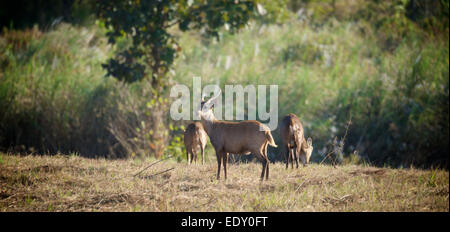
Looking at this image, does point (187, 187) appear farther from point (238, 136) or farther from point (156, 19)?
point (156, 19)

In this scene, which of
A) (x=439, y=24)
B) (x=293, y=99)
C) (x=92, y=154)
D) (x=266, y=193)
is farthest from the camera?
(x=439, y=24)

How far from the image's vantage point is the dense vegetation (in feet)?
38.0

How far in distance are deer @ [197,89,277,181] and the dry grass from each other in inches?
15.1

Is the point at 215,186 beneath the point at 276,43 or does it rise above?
beneath

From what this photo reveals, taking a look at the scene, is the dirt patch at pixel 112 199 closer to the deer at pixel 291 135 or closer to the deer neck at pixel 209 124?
the deer neck at pixel 209 124

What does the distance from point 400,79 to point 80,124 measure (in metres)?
8.23

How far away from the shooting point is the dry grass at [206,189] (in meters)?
5.51

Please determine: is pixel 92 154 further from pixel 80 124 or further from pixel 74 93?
pixel 74 93

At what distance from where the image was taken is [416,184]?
21.7 feet

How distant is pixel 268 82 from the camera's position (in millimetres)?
12531

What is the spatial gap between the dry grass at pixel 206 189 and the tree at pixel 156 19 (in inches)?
122

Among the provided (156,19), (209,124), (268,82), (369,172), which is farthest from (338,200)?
(268,82)

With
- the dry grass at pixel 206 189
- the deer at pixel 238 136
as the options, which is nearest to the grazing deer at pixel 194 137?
the dry grass at pixel 206 189
